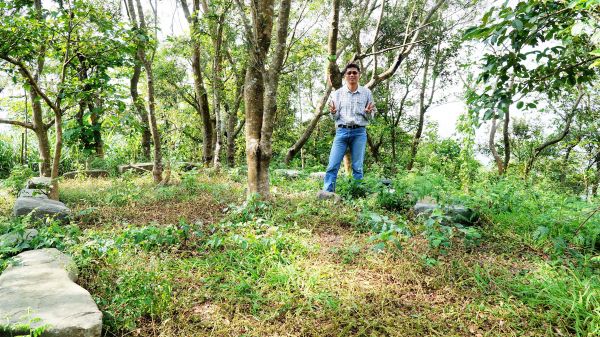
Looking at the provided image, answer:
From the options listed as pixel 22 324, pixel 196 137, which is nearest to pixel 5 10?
pixel 22 324

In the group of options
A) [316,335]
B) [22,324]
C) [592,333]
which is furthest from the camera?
[316,335]

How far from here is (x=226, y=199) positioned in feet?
16.2

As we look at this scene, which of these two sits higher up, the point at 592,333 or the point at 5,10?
the point at 5,10

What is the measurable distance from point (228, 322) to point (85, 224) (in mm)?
2772

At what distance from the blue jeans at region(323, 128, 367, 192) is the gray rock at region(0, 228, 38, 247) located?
334cm

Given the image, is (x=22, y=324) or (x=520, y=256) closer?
(x=22, y=324)

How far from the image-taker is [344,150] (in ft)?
16.5

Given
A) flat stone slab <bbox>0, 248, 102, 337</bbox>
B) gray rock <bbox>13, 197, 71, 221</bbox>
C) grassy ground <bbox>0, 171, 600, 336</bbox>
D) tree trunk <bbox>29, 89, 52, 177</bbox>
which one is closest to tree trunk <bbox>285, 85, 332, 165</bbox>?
grassy ground <bbox>0, 171, 600, 336</bbox>

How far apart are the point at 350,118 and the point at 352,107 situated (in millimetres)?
163

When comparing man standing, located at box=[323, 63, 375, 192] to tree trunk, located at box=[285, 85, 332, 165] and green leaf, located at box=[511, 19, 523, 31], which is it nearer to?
green leaf, located at box=[511, 19, 523, 31]

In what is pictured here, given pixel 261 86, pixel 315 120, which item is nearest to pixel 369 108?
pixel 261 86

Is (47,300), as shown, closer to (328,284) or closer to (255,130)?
(328,284)

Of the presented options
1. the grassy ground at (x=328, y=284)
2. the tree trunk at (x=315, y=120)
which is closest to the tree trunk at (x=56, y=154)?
the grassy ground at (x=328, y=284)

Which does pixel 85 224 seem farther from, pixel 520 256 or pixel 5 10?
pixel 520 256
